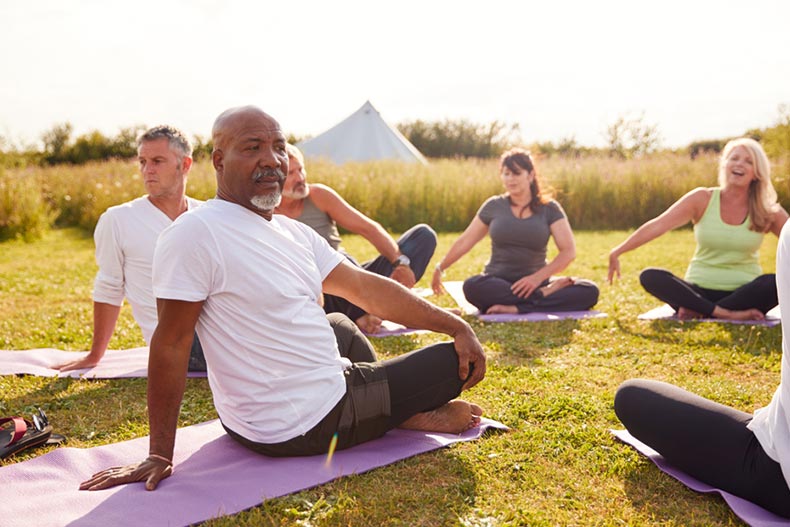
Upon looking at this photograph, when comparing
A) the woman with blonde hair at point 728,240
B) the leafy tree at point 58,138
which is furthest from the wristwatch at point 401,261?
the leafy tree at point 58,138

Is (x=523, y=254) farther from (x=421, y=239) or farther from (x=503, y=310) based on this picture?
(x=421, y=239)

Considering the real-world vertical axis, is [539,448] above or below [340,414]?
below

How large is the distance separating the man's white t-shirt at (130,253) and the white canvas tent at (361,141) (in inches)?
663

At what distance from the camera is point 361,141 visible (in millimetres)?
21234

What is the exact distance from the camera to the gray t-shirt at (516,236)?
598cm

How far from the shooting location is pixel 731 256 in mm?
5578

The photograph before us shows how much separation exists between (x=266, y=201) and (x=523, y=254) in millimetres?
3911

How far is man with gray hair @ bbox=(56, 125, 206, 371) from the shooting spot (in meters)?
3.98

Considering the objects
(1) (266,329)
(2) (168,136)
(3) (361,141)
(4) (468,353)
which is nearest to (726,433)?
(4) (468,353)

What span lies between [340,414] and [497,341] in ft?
8.29

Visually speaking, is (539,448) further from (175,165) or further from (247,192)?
(175,165)

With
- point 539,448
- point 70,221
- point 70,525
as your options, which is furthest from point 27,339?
point 70,221

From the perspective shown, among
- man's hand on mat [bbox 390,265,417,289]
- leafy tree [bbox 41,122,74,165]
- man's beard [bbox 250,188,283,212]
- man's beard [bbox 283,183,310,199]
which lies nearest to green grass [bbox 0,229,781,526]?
man's hand on mat [bbox 390,265,417,289]

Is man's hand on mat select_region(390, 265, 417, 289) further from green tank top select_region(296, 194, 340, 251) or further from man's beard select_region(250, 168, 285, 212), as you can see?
man's beard select_region(250, 168, 285, 212)
